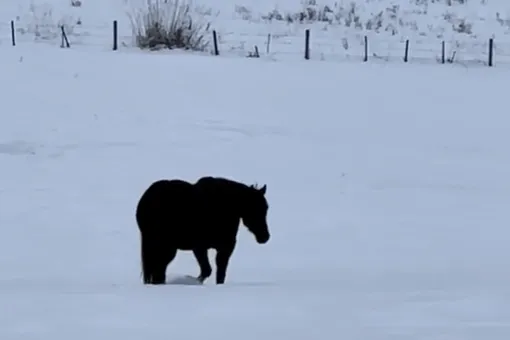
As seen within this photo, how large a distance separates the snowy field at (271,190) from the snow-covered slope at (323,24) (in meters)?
4.10

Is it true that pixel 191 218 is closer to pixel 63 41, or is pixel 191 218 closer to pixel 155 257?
pixel 155 257

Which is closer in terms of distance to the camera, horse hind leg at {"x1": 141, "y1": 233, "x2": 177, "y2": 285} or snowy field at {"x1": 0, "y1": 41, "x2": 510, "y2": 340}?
snowy field at {"x1": 0, "y1": 41, "x2": 510, "y2": 340}

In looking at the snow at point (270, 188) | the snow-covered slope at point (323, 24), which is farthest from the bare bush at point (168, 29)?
the snow at point (270, 188)

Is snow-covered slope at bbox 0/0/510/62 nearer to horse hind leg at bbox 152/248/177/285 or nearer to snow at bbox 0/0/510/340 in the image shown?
snow at bbox 0/0/510/340

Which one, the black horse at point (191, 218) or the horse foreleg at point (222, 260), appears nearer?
the black horse at point (191, 218)

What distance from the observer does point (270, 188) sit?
1903 cm

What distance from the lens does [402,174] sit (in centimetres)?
2131

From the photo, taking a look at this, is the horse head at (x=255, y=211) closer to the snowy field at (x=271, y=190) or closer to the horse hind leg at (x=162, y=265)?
the snowy field at (x=271, y=190)

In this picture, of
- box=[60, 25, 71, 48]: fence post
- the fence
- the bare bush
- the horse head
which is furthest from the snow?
the bare bush

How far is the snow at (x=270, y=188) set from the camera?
6.51 meters

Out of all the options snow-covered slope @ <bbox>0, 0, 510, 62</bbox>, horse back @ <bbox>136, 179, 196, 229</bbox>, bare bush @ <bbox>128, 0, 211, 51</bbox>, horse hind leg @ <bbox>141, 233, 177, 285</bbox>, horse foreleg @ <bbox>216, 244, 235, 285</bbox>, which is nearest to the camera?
horse back @ <bbox>136, 179, 196, 229</bbox>

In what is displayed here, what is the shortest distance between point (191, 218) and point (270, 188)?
402 inches

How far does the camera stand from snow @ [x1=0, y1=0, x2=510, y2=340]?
6512mm

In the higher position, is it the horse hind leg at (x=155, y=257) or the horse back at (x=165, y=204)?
the horse back at (x=165, y=204)
